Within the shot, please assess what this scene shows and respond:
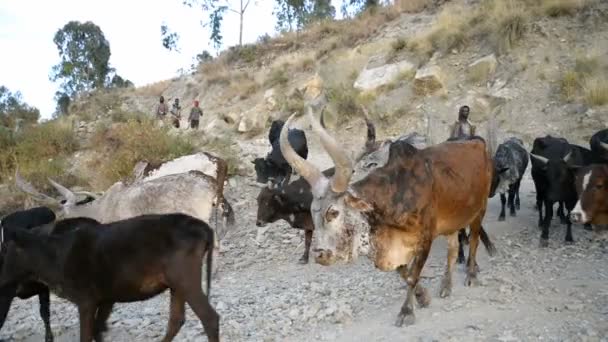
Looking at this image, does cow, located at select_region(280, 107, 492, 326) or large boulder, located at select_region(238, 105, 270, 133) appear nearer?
cow, located at select_region(280, 107, 492, 326)

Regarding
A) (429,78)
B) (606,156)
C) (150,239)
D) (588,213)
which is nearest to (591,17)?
(429,78)

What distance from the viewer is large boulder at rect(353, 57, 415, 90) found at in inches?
864

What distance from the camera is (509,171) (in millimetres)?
9930

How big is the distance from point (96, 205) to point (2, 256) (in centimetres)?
242

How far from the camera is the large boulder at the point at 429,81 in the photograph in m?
20.3

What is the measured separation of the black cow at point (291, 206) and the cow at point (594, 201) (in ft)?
11.4

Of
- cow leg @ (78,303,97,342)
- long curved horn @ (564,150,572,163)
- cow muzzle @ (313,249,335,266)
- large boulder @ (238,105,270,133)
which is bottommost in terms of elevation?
cow leg @ (78,303,97,342)

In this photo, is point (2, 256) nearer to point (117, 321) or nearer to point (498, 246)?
point (117, 321)

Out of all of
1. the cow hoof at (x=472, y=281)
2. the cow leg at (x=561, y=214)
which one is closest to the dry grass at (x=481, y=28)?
the cow leg at (x=561, y=214)

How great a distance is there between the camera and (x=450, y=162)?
6.22 meters

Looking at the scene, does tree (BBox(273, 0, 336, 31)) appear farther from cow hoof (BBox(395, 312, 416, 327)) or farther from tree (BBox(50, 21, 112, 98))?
cow hoof (BBox(395, 312, 416, 327))

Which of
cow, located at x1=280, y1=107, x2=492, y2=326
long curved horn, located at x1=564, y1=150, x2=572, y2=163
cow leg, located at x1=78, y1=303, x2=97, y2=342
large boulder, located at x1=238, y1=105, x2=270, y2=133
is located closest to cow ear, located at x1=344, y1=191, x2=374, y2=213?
cow, located at x1=280, y1=107, x2=492, y2=326

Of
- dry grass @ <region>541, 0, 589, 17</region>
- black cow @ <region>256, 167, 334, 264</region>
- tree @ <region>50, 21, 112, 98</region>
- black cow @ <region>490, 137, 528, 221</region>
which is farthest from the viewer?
tree @ <region>50, 21, 112, 98</region>

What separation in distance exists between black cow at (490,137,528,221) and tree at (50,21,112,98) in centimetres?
4078
